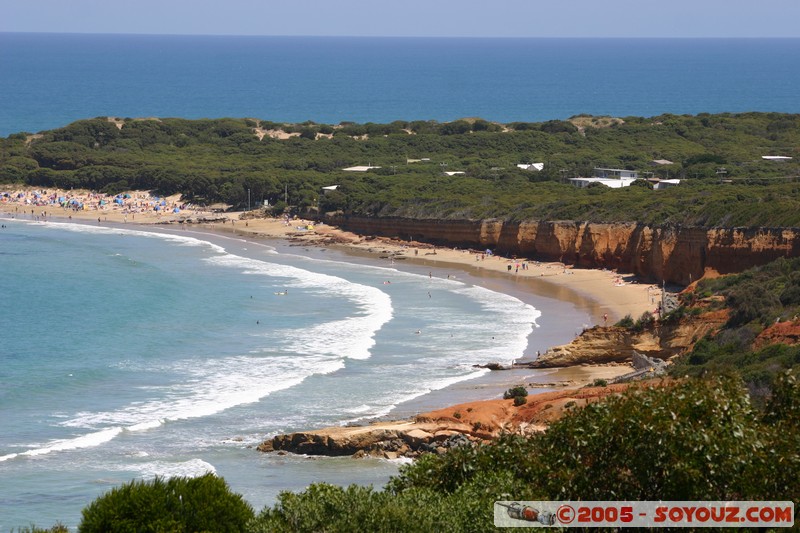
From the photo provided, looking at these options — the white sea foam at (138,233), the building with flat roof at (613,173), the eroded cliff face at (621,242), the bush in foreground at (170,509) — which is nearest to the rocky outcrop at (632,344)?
the eroded cliff face at (621,242)

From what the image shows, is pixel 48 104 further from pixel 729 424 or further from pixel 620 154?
pixel 729 424

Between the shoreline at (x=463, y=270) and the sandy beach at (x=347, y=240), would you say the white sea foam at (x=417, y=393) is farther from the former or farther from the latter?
the sandy beach at (x=347, y=240)

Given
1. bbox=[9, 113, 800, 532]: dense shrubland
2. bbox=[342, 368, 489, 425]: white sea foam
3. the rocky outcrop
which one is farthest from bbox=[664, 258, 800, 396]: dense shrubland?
bbox=[342, 368, 489, 425]: white sea foam

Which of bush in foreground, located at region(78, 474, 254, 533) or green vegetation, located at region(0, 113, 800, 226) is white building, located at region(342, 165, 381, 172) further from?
bush in foreground, located at region(78, 474, 254, 533)

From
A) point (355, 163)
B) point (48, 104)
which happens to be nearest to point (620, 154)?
point (355, 163)

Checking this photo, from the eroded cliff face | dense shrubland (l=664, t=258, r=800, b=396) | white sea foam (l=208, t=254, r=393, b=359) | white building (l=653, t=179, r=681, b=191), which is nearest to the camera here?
dense shrubland (l=664, t=258, r=800, b=396)

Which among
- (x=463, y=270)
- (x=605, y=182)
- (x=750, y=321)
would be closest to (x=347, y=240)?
(x=463, y=270)
